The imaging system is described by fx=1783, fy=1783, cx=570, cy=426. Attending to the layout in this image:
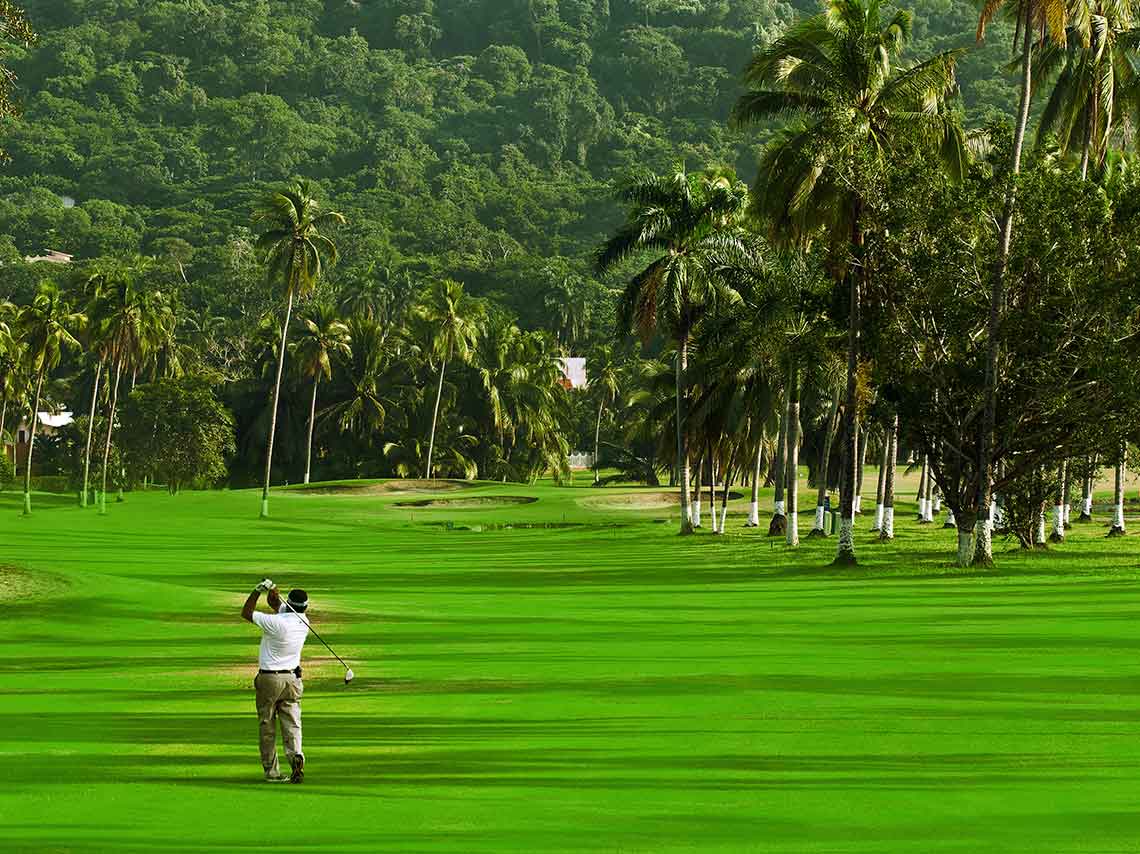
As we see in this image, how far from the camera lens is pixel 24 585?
37.0 m

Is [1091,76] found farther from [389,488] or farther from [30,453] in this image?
[30,453]

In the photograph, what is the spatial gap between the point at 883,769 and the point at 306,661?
44.2 feet

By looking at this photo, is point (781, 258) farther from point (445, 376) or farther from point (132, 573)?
point (445, 376)

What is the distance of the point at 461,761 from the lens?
18.3 metres

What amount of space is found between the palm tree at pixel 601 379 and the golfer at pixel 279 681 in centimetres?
13457

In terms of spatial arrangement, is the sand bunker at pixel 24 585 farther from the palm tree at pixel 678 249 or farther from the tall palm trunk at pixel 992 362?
the palm tree at pixel 678 249

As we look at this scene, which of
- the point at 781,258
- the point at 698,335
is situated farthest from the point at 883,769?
the point at 698,335

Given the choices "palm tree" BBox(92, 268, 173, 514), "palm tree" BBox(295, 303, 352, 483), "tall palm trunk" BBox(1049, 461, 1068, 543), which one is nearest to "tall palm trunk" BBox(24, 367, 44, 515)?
"palm tree" BBox(92, 268, 173, 514)

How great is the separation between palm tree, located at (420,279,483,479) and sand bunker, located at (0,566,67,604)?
8287 cm

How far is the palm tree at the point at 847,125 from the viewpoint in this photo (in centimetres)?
5397

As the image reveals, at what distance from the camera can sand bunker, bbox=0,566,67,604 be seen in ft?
118

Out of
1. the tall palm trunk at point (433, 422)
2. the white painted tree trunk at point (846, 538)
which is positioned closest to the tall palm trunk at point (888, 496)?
the white painted tree trunk at point (846, 538)

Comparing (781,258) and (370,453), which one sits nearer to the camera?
(781,258)

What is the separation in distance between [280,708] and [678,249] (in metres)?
59.7
